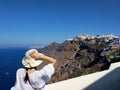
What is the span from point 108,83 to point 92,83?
0.38 metres

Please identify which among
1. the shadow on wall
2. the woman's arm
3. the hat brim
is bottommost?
the shadow on wall

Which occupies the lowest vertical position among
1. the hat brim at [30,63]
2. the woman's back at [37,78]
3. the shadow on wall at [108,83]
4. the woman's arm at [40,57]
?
the shadow on wall at [108,83]

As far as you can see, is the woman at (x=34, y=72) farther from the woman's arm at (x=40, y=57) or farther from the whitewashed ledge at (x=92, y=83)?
the whitewashed ledge at (x=92, y=83)

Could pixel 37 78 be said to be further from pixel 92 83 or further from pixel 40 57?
pixel 92 83

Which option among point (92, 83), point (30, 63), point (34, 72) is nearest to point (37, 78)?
point (34, 72)

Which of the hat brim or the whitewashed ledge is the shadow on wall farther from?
the hat brim

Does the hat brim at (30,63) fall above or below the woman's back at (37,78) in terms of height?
above

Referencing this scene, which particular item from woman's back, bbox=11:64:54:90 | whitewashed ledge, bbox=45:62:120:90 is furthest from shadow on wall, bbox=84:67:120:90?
woman's back, bbox=11:64:54:90

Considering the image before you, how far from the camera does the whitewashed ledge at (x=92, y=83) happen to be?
641 centimetres

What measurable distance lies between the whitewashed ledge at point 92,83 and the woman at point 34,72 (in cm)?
312

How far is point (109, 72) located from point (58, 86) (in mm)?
1709

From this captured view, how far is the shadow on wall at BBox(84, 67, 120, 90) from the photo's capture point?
641 centimetres

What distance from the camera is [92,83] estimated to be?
6723 mm

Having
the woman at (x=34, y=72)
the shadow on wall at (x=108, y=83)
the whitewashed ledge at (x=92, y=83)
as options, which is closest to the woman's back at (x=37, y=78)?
the woman at (x=34, y=72)
